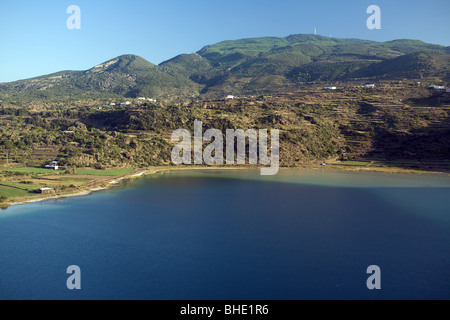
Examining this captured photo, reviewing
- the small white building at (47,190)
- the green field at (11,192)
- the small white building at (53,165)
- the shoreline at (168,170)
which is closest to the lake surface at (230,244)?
the shoreline at (168,170)

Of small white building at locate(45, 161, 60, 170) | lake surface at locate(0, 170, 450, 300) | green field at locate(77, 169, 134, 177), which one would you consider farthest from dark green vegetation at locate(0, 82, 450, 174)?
lake surface at locate(0, 170, 450, 300)

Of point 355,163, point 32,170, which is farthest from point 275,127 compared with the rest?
point 32,170

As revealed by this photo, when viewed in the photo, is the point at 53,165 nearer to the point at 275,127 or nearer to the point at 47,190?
the point at 47,190

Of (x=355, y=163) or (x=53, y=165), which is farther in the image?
(x=355, y=163)

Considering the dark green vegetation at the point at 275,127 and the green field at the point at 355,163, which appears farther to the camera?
the green field at the point at 355,163

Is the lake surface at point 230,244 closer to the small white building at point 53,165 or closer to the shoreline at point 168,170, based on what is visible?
the shoreline at point 168,170

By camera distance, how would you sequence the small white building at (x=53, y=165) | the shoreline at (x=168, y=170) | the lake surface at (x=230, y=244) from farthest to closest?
1. the small white building at (x=53, y=165)
2. the shoreline at (x=168, y=170)
3. the lake surface at (x=230, y=244)

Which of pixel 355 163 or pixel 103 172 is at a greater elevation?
pixel 103 172

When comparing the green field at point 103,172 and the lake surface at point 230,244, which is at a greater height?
the green field at point 103,172

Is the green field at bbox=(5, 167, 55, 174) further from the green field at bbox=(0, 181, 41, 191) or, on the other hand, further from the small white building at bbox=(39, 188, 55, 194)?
the small white building at bbox=(39, 188, 55, 194)
